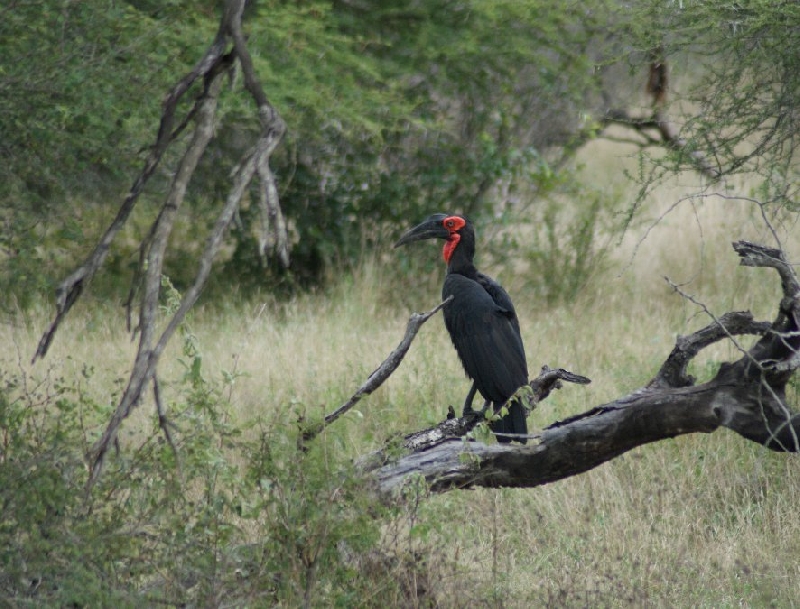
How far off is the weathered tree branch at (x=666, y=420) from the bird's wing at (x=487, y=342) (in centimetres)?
126

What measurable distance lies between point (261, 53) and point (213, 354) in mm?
2611

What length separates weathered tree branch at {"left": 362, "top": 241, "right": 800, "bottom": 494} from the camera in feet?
12.9

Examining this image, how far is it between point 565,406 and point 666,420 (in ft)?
8.60

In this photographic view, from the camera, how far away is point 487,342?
18.5 feet

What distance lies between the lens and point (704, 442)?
602 centimetres

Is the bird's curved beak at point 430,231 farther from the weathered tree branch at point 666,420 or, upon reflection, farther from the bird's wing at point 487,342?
the weathered tree branch at point 666,420

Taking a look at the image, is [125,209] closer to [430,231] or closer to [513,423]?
[513,423]

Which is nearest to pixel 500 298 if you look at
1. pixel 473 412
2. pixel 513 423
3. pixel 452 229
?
pixel 452 229

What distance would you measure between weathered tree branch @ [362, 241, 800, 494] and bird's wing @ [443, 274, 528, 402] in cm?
126

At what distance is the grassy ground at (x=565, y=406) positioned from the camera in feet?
14.5

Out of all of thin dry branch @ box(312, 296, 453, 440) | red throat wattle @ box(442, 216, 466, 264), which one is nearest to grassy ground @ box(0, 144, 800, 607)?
thin dry branch @ box(312, 296, 453, 440)

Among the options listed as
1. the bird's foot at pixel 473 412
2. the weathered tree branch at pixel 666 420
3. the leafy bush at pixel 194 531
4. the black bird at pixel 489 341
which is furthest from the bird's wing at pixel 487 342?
the leafy bush at pixel 194 531

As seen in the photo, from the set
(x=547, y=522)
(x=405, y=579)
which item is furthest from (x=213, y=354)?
(x=405, y=579)

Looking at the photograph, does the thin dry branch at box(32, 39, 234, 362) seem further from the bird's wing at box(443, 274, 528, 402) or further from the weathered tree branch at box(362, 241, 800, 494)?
the bird's wing at box(443, 274, 528, 402)
